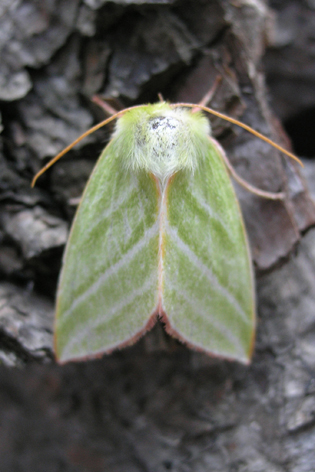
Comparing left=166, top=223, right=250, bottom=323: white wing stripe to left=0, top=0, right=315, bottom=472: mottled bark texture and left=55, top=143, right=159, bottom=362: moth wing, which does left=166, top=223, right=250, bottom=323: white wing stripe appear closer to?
left=55, top=143, right=159, bottom=362: moth wing

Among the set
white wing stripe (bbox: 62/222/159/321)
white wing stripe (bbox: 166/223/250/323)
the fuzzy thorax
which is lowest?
white wing stripe (bbox: 166/223/250/323)

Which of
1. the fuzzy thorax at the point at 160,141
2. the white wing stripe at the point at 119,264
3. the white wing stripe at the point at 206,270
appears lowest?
the white wing stripe at the point at 206,270

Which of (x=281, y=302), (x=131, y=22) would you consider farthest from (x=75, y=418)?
(x=131, y=22)

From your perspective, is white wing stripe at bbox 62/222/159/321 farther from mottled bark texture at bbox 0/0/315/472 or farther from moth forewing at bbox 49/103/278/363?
mottled bark texture at bbox 0/0/315/472

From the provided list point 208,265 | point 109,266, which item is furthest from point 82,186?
point 208,265

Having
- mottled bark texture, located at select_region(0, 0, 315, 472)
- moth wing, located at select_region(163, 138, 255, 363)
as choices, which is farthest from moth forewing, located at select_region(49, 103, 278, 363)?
mottled bark texture, located at select_region(0, 0, 315, 472)

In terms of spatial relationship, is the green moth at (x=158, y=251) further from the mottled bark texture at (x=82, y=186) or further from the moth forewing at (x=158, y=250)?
the mottled bark texture at (x=82, y=186)

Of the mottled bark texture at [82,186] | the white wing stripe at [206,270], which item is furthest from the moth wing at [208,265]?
the mottled bark texture at [82,186]

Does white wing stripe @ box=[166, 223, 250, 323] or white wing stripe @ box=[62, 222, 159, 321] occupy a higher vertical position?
white wing stripe @ box=[62, 222, 159, 321]
